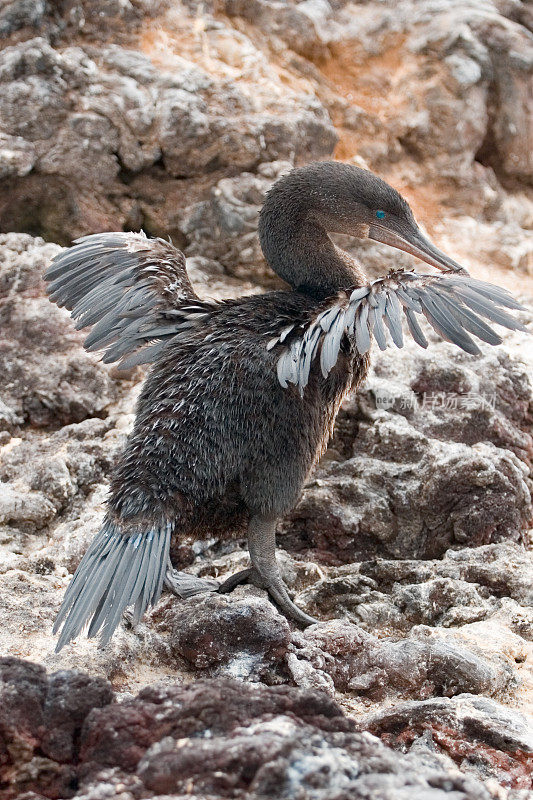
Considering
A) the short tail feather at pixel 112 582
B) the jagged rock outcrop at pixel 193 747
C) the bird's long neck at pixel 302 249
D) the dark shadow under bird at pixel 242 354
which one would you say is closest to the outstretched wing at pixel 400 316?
the dark shadow under bird at pixel 242 354

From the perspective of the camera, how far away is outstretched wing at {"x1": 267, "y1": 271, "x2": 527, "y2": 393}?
2.75m

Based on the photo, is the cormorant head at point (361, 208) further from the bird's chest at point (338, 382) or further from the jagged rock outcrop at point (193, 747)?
the jagged rock outcrop at point (193, 747)

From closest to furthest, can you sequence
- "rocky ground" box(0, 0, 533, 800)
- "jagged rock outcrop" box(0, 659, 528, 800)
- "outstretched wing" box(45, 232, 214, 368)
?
"jagged rock outcrop" box(0, 659, 528, 800) < "rocky ground" box(0, 0, 533, 800) < "outstretched wing" box(45, 232, 214, 368)

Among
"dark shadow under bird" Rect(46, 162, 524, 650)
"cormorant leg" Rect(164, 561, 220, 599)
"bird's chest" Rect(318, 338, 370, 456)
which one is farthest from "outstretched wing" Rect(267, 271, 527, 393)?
"cormorant leg" Rect(164, 561, 220, 599)

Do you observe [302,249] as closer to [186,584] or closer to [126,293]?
[126,293]

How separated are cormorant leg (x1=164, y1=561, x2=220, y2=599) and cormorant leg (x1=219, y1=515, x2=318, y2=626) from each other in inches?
2.3

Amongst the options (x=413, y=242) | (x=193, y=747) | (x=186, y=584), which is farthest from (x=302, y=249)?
(x=193, y=747)

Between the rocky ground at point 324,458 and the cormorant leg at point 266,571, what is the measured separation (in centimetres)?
8

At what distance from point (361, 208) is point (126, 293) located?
1047mm

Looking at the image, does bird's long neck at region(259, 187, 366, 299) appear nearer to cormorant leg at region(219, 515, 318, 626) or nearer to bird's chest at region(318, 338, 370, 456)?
bird's chest at region(318, 338, 370, 456)

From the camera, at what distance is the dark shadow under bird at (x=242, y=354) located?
9.05 ft

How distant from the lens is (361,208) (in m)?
3.71

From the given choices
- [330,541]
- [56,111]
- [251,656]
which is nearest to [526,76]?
[56,111]

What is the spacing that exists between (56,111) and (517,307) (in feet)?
10.5
